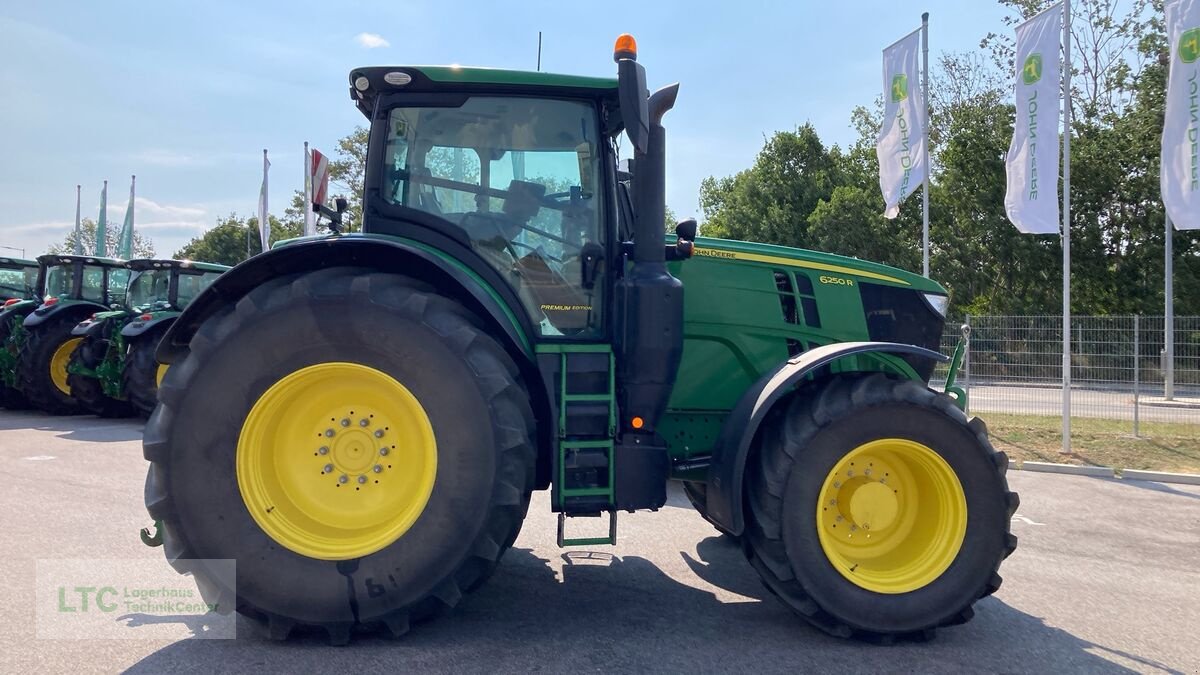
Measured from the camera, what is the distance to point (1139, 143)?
23.0 meters

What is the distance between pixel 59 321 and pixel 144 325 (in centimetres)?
246

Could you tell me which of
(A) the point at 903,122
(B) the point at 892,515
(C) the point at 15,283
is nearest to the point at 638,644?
(B) the point at 892,515

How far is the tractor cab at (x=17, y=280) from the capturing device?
49.2ft

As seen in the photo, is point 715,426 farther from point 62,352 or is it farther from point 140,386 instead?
point 62,352

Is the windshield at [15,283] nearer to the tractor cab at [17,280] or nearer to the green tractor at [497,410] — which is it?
the tractor cab at [17,280]

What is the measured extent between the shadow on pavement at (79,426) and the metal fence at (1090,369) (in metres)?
11.4

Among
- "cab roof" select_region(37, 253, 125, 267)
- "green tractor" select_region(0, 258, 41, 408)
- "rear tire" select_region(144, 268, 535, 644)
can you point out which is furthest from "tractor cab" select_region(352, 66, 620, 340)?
"green tractor" select_region(0, 258, 41, 408)

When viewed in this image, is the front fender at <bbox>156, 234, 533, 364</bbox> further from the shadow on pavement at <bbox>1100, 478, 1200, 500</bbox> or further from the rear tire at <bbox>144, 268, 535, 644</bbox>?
the shadow on pavement at <bbox>1100, 478, 1200, 500</bbox>

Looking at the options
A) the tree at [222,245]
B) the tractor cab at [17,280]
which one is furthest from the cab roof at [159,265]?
the tree at [222,245]

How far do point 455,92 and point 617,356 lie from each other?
1462 mm

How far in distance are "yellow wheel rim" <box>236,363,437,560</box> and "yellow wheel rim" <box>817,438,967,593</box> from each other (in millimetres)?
1812

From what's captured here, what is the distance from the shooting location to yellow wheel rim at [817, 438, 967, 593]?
136 inches

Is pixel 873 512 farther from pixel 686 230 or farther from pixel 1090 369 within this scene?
pixel 1090 369

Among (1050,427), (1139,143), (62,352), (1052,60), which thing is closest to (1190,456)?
(1050,427)
